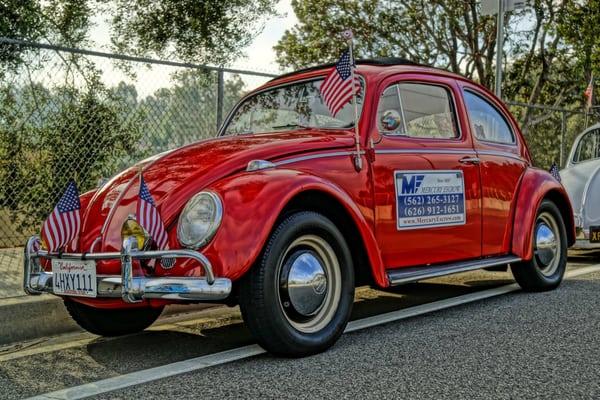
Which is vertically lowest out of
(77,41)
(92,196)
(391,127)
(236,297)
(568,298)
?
(568,298)

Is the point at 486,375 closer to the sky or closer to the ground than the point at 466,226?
closer to the ground

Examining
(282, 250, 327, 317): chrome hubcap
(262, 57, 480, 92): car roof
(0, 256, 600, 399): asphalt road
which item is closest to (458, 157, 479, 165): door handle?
(262, 57, 480, 92): car roof

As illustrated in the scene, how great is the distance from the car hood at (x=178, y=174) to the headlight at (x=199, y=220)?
11 centimetres

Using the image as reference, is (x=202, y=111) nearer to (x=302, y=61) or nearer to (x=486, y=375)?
(x=486, y=375)

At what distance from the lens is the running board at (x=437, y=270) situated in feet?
15.0

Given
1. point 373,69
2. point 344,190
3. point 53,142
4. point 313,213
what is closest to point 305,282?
point 313,213

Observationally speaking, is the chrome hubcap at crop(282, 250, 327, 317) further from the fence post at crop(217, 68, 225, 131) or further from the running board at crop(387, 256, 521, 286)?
the fence post at crop(217, 68, 225, 131)

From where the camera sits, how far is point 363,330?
465 cm

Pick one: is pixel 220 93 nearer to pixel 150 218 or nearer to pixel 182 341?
pixel 182 341

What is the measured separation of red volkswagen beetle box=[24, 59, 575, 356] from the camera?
3752mm

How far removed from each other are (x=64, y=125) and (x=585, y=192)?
5.76 metres

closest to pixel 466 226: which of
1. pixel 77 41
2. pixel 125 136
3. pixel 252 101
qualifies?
pixel 252 101

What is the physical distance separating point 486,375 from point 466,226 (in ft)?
6.47

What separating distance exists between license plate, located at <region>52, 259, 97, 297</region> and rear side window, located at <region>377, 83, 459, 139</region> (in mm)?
2179
